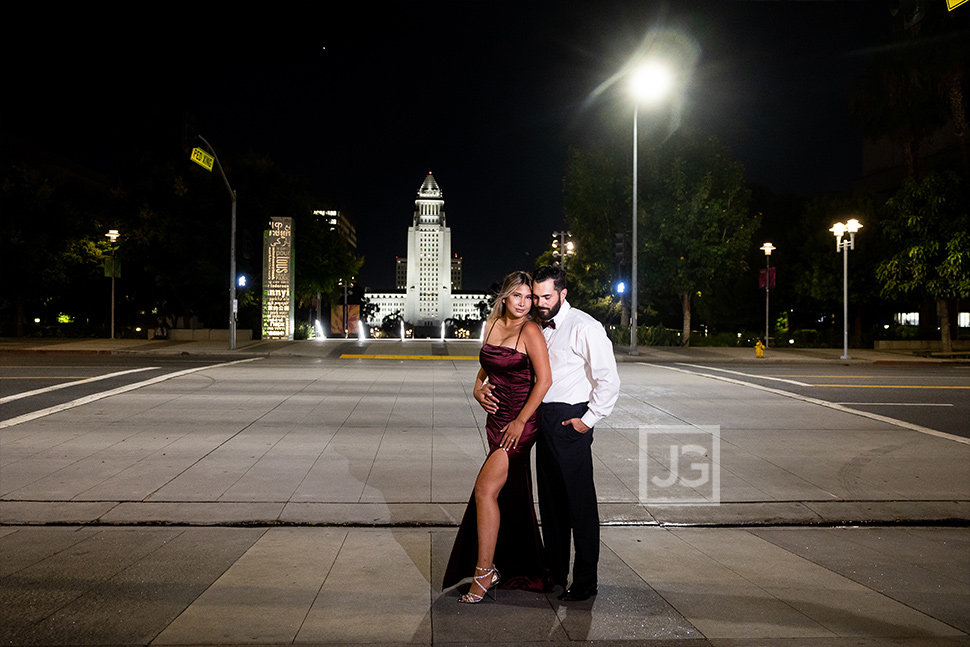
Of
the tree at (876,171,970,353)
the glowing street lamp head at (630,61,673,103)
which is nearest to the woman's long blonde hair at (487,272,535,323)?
the glowing street lamp head at (630,61,673,103)

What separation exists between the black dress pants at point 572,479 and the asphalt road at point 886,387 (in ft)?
30.5

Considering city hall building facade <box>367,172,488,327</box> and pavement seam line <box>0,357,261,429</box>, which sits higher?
city hall building facade <box>367,172,488,327</box>

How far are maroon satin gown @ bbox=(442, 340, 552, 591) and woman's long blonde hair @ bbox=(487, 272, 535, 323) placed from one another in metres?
0.23

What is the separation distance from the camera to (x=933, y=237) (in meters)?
31.6

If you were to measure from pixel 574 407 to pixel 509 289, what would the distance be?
846mm

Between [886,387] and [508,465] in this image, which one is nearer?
[508,465]

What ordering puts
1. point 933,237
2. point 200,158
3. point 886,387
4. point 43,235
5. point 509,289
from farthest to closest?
point 43,235 < point 933,237 < point 200,158 < point 886,387 < point 509,289

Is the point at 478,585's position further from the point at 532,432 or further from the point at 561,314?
the point at 561,314

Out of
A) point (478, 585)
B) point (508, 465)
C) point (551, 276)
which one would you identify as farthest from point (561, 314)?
point (478, 585)

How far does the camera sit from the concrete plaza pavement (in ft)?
14.0

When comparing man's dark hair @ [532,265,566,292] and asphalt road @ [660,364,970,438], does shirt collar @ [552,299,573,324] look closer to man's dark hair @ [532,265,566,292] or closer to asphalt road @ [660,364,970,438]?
man's dark hair @ [532,265,566,292]

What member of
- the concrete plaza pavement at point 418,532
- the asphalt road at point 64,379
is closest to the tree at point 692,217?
the asphalt road at point 64,379

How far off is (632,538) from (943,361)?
29.0 m

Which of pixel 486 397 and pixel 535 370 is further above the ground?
pixel 535 370
